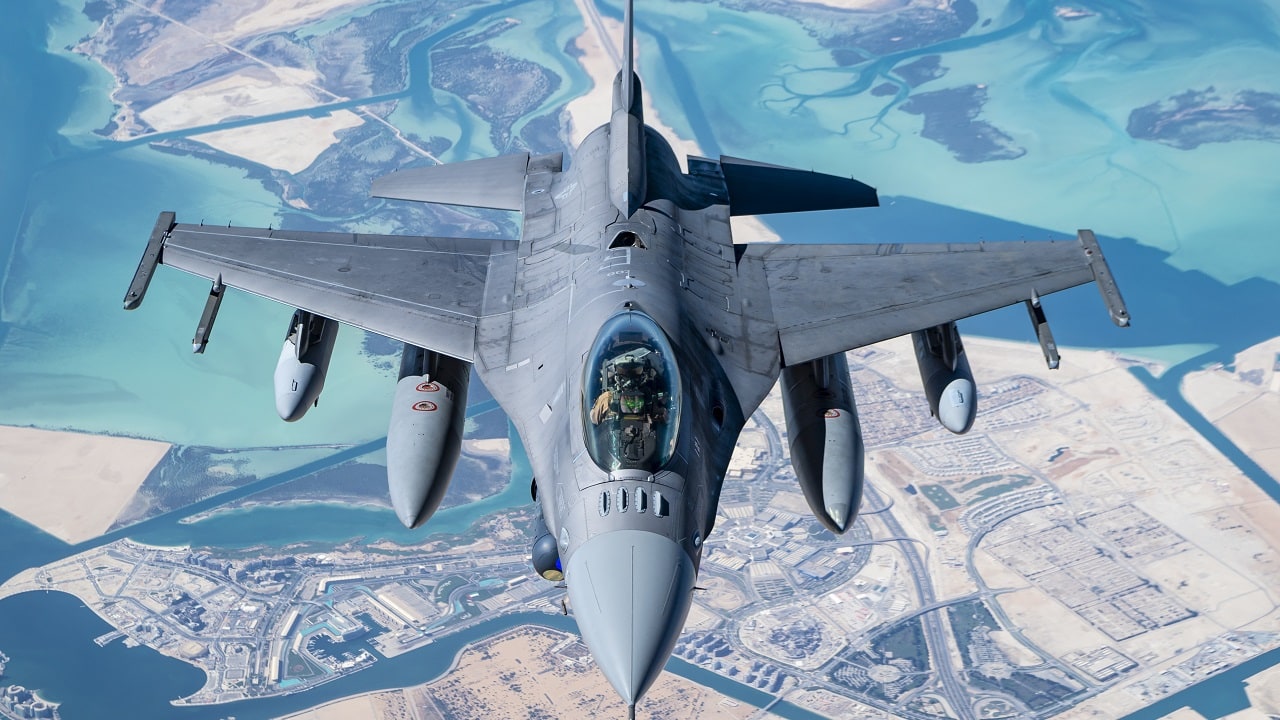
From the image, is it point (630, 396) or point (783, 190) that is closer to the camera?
point (630, 396)

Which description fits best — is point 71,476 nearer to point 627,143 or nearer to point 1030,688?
point 627,143

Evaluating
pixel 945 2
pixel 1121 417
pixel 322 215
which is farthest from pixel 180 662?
pixel 945 2

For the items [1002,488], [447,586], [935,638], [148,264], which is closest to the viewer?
[148,264]

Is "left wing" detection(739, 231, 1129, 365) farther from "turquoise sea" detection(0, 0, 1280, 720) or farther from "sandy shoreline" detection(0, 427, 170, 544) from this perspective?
"sandy shoreline" detection(0, 427, 170, 544)

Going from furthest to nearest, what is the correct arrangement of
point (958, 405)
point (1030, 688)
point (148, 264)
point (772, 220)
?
point (772, 220)
point (1030, 688)
point (148, 264)
point (958, 405)

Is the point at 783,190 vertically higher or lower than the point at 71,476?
lower

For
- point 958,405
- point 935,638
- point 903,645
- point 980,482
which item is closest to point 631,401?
point 958,405

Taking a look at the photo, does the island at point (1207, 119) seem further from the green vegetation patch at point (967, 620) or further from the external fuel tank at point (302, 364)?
the external fuel tank at point (302, 364)
